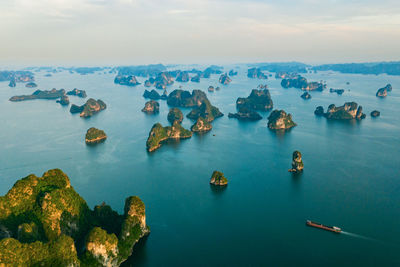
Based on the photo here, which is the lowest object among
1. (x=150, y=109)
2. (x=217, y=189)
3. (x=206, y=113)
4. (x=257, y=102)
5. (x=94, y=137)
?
(x=217, y=189)

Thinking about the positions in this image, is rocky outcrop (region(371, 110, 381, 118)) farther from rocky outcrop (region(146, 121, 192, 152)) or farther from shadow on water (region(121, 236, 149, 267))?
shadow on water (region(121, 236, 149, 267))

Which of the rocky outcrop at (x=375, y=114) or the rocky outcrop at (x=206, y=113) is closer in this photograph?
the rocky outcrop at (x=206, y=113)

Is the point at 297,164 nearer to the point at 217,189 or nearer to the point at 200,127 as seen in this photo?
the point at 217,189

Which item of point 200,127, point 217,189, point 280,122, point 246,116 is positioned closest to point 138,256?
point 217,189

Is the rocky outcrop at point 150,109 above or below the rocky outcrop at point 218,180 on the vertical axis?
above

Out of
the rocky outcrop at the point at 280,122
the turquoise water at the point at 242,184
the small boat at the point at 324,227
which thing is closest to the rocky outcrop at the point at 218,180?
→ the turquoise water at the point at 242,184

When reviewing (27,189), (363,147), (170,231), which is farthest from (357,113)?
(27,189)

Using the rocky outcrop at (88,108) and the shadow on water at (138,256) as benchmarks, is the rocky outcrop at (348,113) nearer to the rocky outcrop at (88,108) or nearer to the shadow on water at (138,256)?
the shadow on water at (138,256)

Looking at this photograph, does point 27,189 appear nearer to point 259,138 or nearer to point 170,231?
point 170,231
